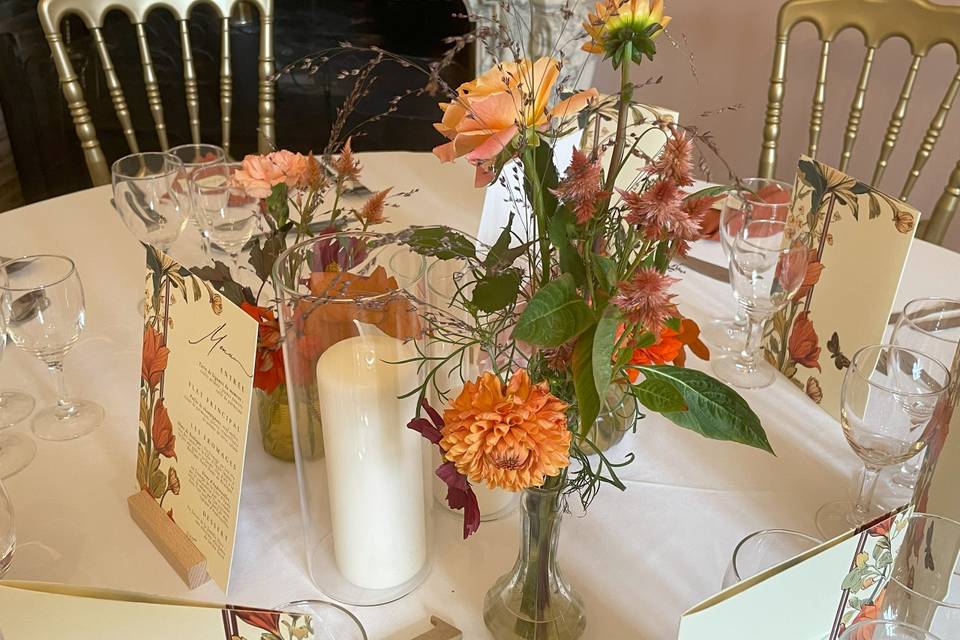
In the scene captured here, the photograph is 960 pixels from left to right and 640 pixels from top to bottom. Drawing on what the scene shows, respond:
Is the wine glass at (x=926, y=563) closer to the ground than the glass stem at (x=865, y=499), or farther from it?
farther from it

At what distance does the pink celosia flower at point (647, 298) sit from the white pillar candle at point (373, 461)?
0.62ft

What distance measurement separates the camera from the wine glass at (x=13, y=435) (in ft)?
2.82

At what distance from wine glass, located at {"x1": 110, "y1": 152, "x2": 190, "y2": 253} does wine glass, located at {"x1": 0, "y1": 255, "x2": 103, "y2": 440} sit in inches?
6.8

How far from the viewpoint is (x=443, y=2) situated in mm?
2846

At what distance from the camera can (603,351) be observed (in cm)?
49

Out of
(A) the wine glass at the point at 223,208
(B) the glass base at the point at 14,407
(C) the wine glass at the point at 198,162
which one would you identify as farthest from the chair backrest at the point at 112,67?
(B) the glass base at the point at 14,407

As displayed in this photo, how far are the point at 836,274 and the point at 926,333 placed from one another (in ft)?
0.34

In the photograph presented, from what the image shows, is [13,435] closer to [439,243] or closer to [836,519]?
[439,243]

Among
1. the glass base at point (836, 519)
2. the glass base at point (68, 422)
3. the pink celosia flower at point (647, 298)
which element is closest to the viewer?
the pink celosia flower at point (647, 298)

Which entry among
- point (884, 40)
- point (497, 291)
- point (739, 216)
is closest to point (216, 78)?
point (884, 40)

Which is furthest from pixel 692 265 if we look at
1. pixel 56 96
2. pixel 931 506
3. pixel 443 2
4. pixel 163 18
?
pixel 56 96

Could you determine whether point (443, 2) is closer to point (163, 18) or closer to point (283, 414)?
point (163, 18)

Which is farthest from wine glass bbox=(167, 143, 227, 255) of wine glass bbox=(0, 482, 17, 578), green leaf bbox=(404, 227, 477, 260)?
green leaf bbox=(404, 227, 477, 260)

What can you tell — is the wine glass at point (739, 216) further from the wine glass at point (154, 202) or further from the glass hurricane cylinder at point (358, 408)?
the wine glass at point (154, 202)
